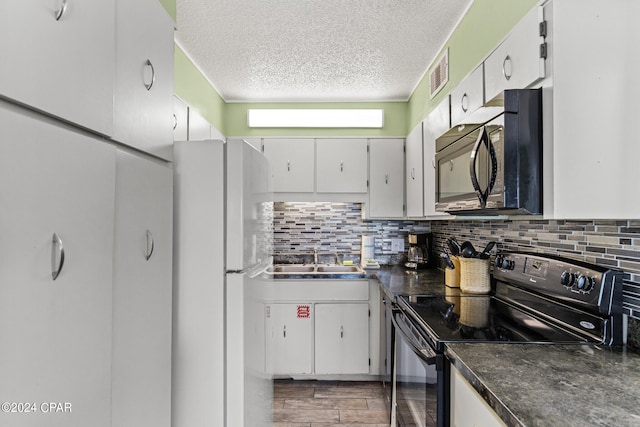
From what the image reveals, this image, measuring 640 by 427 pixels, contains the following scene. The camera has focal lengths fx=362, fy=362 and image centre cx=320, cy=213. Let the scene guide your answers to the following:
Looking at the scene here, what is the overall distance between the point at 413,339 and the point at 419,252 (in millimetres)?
1772

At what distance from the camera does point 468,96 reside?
190 centimetres

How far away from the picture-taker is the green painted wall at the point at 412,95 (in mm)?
1663

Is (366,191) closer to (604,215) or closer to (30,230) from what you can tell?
(604,215)

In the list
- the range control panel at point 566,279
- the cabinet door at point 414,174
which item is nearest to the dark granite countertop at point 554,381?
the range control panel at point 566,279

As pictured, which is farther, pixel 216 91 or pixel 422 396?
pixel 216 91

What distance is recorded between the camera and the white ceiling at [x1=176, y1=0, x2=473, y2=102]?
1989mm

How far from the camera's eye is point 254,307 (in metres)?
1.74

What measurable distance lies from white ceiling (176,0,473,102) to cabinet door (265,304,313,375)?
1.90 metres

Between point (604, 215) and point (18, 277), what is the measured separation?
4.40ft

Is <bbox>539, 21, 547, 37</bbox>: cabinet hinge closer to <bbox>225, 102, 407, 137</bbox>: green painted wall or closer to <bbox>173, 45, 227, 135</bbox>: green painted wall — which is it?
<bbox>173, 45, 227, 135</bbox>: green painted wall

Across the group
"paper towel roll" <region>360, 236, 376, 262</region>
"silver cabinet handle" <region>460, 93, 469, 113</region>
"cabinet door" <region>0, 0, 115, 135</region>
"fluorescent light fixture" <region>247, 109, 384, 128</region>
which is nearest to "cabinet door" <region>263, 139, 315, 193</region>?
"fluorescent light fixture" <region>247, 109, 384, 128</region>

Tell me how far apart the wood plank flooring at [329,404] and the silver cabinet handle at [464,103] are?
203 cm

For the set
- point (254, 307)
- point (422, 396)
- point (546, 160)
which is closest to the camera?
point (546, 160)

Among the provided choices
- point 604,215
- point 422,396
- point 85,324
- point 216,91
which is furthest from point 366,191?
point 85,324
